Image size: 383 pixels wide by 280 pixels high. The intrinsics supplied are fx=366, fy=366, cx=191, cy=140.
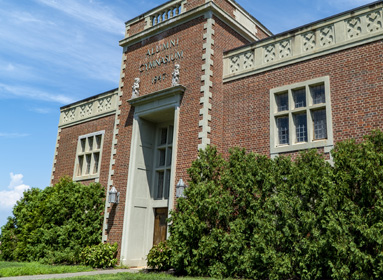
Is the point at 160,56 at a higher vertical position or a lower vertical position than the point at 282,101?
higher

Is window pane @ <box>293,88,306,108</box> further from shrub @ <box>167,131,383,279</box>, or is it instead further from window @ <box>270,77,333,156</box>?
shrub @ <box>167,131,383,279</box>

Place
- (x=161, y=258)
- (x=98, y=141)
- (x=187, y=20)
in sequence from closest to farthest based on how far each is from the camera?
(x=161, y=258), (x=187, y=20), (x=98, y=141)

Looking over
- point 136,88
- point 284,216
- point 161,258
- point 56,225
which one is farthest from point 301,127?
point 56,225

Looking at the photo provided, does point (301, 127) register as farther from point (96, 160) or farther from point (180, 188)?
point (96, 160)

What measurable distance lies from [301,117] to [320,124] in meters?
0.75

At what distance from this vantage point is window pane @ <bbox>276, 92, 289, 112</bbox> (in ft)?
42.3

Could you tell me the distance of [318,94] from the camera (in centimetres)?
1220

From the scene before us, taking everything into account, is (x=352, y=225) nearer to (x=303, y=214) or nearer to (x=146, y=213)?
(x=303, y=214)

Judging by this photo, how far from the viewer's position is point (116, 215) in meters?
15.3

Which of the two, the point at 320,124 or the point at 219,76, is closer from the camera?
the point at 320,124

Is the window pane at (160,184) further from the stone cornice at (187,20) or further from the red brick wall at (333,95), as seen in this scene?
the stone cornice at (187,20)

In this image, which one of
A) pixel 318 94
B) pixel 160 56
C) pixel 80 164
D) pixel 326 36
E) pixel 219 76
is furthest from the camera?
pixel 80 164

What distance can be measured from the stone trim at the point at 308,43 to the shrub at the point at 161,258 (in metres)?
6.85

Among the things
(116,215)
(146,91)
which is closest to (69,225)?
(116,215)
